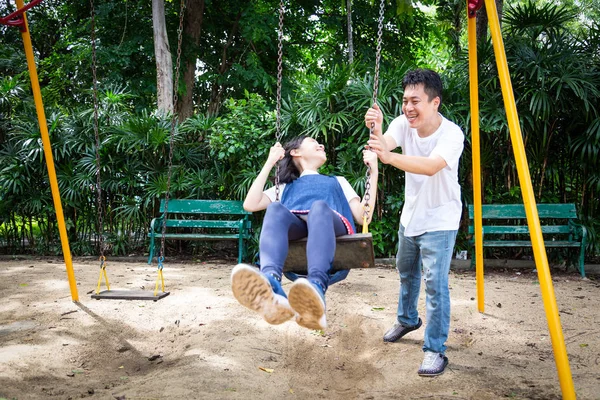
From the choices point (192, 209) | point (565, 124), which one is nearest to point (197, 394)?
point (192, 209)

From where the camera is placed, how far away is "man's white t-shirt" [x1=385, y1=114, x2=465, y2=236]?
3078 mm

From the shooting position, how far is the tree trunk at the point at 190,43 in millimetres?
11703

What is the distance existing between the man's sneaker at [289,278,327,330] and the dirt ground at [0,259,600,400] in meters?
0.57

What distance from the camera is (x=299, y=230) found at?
311 cm

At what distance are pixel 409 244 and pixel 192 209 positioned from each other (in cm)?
434

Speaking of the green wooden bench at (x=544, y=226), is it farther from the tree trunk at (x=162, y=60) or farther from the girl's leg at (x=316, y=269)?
the tree trunk at (x=162, y=60)

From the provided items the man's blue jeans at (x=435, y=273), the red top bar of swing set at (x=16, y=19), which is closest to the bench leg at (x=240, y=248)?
the red top bar of swing set at (x=16, y=19)

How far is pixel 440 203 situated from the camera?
10.4 feet

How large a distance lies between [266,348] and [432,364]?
116 cm

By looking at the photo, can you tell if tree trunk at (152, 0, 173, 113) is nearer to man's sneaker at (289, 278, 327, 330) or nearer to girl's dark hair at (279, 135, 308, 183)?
girl's dark hair at (279, 135, 308, 183)

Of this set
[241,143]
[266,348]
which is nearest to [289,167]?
[266,348]

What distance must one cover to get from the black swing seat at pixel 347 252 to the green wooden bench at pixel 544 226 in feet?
12.6

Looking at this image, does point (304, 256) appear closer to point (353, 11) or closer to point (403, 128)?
point (403, 128)

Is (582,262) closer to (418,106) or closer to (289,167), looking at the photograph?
(418,106)
